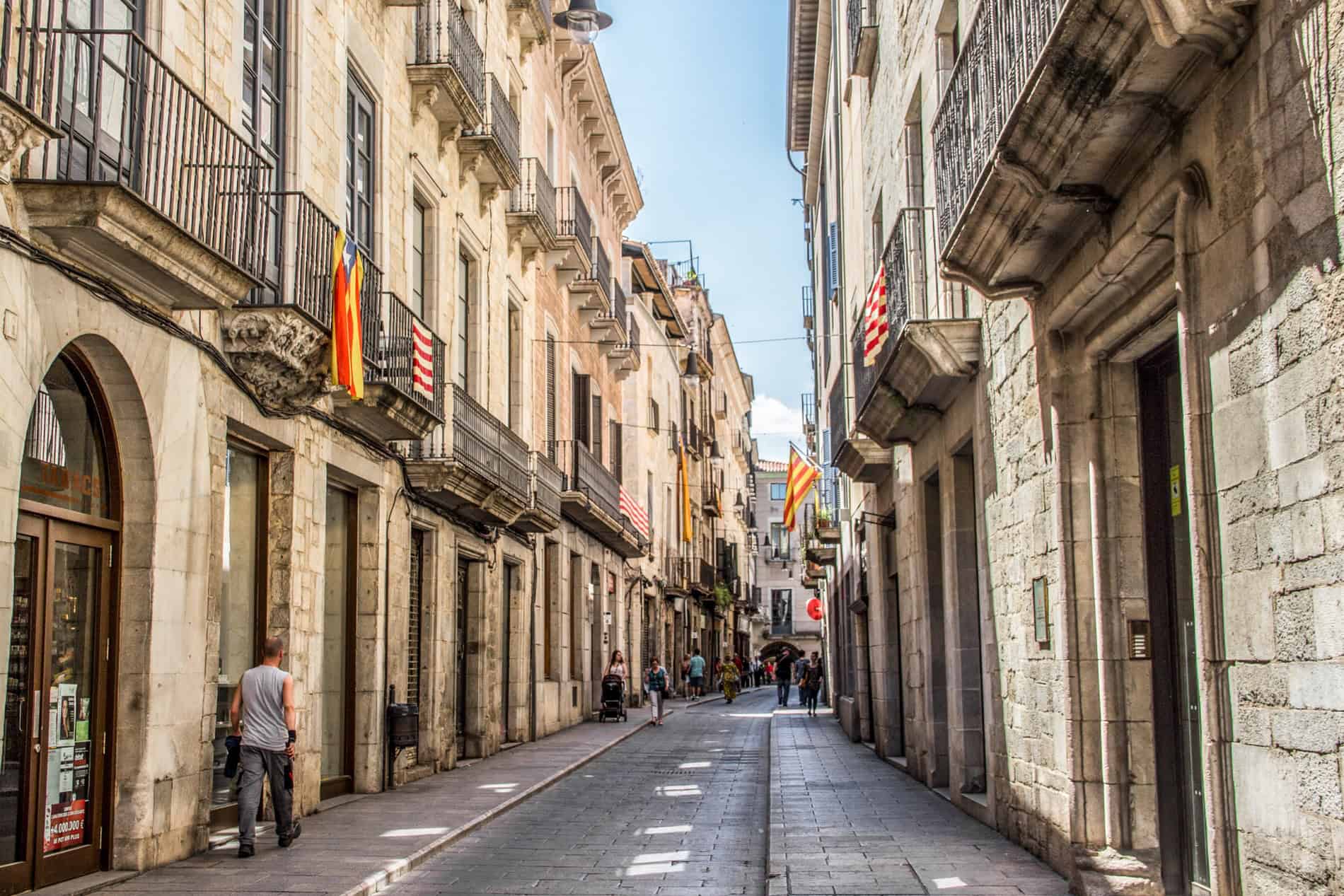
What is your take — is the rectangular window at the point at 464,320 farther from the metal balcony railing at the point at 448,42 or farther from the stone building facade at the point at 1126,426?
the stone building facade at the point at 1126,426

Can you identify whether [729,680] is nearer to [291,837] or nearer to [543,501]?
[543,501]

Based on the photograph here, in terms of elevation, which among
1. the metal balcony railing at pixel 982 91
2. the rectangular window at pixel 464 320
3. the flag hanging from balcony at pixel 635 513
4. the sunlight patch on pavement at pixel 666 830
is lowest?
the sunlight patch on pavement at pixel 666 830

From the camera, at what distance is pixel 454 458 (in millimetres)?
16141

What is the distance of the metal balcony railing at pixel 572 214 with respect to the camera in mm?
25891

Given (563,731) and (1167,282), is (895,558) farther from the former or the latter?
(1167,282)

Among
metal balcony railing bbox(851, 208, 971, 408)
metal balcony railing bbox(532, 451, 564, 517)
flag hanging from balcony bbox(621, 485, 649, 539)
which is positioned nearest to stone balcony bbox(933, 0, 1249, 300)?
metal balcony railing bbox(851, 208, 971, 408)

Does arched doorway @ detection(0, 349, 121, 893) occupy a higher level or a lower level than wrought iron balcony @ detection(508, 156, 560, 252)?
lower

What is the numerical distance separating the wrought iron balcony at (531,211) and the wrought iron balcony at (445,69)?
9.38ft

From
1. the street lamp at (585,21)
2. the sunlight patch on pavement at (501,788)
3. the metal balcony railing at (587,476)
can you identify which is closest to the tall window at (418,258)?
the street lamp at (585,21)

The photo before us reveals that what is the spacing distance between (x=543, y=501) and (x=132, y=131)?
13801 millimetres

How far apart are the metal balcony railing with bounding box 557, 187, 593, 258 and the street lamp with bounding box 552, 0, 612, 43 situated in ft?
22.7

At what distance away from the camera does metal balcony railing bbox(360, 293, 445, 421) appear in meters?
13.8

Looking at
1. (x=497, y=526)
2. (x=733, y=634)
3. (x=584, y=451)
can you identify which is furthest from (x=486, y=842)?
(x=733, y=634)

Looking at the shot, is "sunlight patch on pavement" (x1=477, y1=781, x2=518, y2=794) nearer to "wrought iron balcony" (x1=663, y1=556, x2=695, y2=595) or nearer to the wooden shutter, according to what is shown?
the wooden shutter
